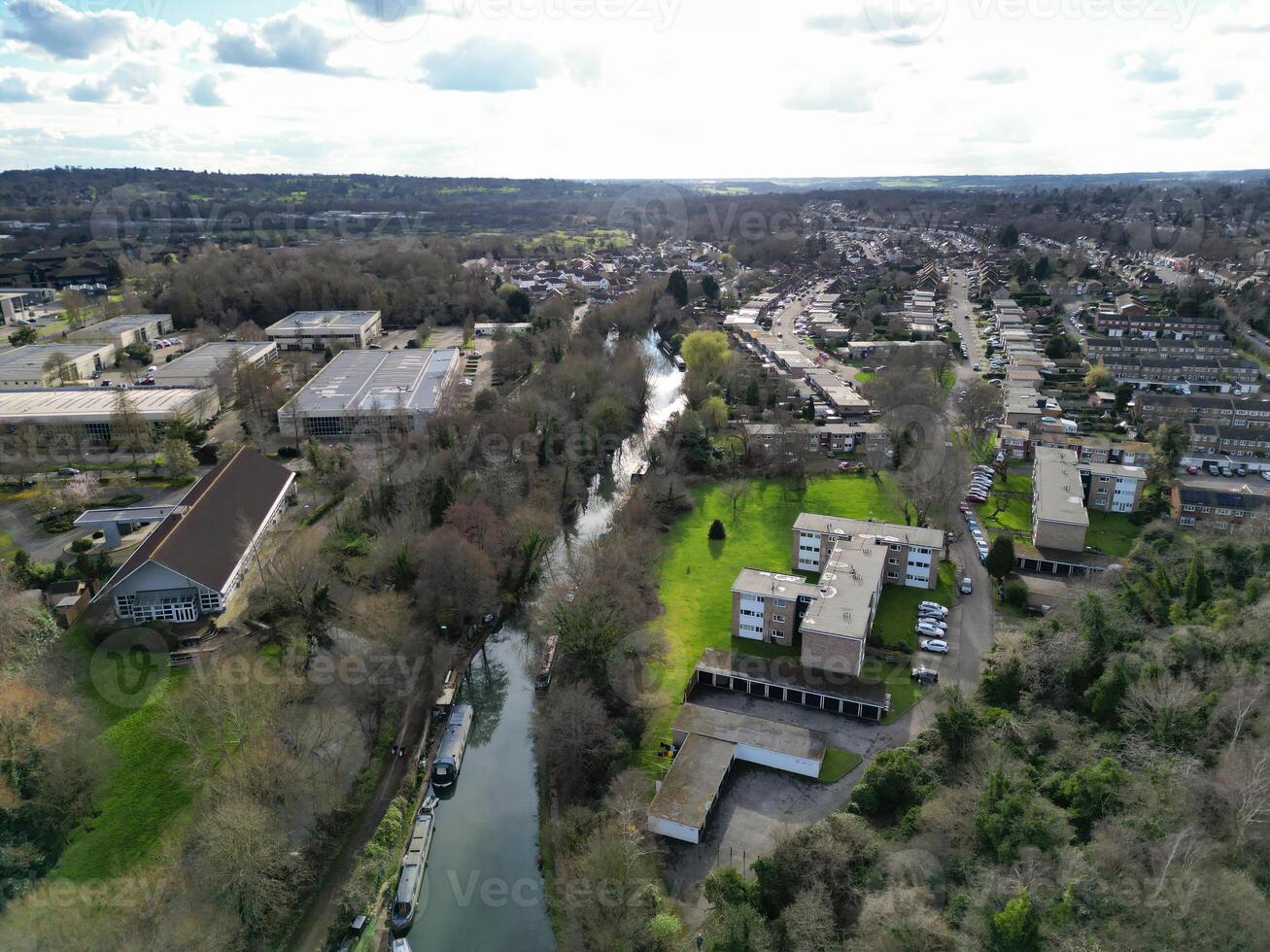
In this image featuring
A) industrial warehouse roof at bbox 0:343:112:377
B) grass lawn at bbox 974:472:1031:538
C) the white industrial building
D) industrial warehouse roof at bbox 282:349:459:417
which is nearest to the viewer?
grass lawn at bbox 974:472:1031:538

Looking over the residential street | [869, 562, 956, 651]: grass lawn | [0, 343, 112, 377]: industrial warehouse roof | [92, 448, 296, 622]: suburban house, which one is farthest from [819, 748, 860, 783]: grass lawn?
[0, 343, 112, 377]: industrial warehouse roof

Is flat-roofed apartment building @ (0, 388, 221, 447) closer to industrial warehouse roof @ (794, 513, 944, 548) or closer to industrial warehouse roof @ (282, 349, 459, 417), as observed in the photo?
industrial warehouse roof @ (282, 349, 459, 417)

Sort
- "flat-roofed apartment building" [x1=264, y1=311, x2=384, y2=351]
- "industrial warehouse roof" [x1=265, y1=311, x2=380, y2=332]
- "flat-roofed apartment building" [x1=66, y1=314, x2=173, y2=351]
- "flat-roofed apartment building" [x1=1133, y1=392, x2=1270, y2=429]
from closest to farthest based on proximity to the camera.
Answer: "flat-roofed apartment building" [x1=1133, y1=392, x2=1270, y2=429] < "flat-roofed apartment building" [x1=66, y1=314, x2=173, y2=351] < "flat-roofed apartment building" [x1=264, y1=311, x2=384, y2=351] < "industrial warehouse roof" [x1=265, y1=311, x2=380, y2=332]

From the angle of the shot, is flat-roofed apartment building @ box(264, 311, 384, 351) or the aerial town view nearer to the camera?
the aerial town view

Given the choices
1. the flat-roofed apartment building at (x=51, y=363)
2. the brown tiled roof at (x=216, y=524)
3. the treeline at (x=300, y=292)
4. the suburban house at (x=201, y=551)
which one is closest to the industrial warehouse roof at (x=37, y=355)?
the flat-roofed apartment building at (x=51, y=363)

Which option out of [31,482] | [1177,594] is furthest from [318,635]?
[1177,594]

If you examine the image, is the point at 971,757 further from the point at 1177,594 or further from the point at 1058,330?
the point at 1058,330

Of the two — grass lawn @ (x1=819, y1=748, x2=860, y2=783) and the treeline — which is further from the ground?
the treeline
